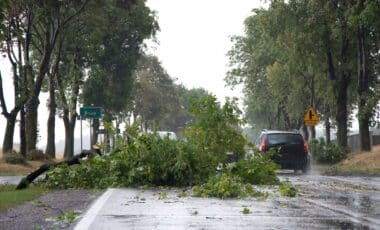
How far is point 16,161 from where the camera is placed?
35156 mm

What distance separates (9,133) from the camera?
38031mm

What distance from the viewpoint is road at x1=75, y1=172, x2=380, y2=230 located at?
1004cm

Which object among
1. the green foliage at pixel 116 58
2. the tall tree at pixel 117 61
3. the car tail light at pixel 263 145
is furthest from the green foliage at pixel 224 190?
the tall tree at pixel 117 61

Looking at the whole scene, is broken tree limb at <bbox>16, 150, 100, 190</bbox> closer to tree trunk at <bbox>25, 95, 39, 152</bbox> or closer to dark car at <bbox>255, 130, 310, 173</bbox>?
dark car at <bbox>255, 130, 310, 173</bbox>

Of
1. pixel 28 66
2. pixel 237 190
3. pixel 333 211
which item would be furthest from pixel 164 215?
pixel 28 66

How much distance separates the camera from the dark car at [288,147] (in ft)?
98.4

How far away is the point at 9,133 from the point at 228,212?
28.0 metres

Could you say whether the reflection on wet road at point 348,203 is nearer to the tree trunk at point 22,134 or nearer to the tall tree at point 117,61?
the tree trunk at point 22,134

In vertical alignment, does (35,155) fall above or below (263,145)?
below

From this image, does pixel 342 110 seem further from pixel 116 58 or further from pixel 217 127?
pixel 217 127

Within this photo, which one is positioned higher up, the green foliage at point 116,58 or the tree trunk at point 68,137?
the green foliage at point 116,58

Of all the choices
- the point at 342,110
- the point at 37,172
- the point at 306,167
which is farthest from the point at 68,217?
the point at 342,110

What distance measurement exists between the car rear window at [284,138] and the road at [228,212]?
13710 millimetres

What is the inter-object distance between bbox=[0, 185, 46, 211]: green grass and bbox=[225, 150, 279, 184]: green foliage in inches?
181
